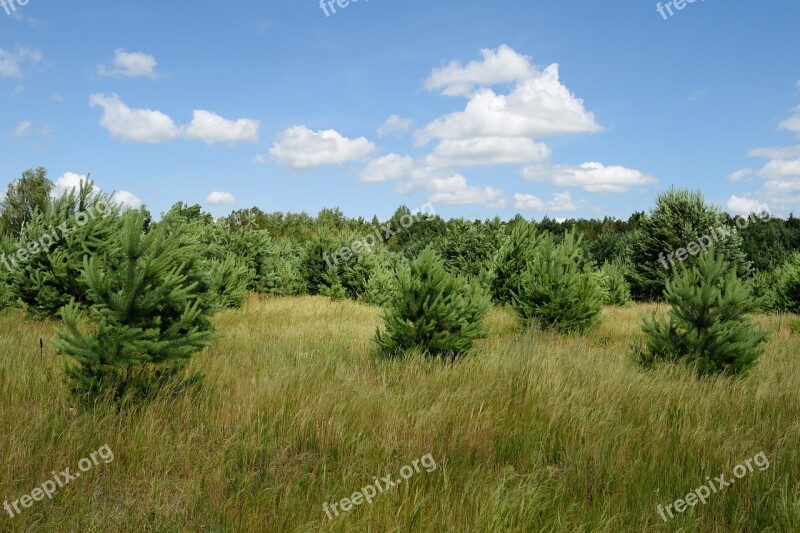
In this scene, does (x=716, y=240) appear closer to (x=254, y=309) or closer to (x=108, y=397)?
(x=254, y=309)

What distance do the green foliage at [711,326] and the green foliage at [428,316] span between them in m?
2.73

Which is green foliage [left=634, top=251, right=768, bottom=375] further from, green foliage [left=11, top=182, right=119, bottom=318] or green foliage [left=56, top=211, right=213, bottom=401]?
green foliage [left=11, top=182, right=119, bottom=318]

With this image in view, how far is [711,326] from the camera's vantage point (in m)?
6.90

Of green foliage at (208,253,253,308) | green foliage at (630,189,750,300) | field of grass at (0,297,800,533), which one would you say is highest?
green foliage at (630,189,750,300)

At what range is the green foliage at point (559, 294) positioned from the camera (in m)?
10.7

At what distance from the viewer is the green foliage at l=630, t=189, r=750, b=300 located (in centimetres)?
2369

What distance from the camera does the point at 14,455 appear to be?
11.6ft

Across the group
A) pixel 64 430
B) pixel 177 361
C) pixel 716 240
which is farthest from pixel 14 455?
pixel 716 240

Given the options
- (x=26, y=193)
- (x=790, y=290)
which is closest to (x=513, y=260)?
(x=790, y=290)

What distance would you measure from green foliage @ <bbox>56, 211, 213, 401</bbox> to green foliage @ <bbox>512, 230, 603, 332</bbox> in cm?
755

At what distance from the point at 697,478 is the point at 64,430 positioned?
481cm

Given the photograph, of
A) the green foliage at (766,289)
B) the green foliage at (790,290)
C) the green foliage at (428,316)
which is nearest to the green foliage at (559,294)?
the green foliage at (428,316)

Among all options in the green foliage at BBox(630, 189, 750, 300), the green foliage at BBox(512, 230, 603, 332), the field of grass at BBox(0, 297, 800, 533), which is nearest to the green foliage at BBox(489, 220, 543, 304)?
the green foliage at BBox(512, 230, 603, 332)

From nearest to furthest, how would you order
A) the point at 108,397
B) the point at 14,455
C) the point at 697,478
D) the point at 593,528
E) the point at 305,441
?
1. the point at 593,528
2. the point at 14,455
3. the point at 697,478
4. the point at 305,441
5. the point at 108,397
